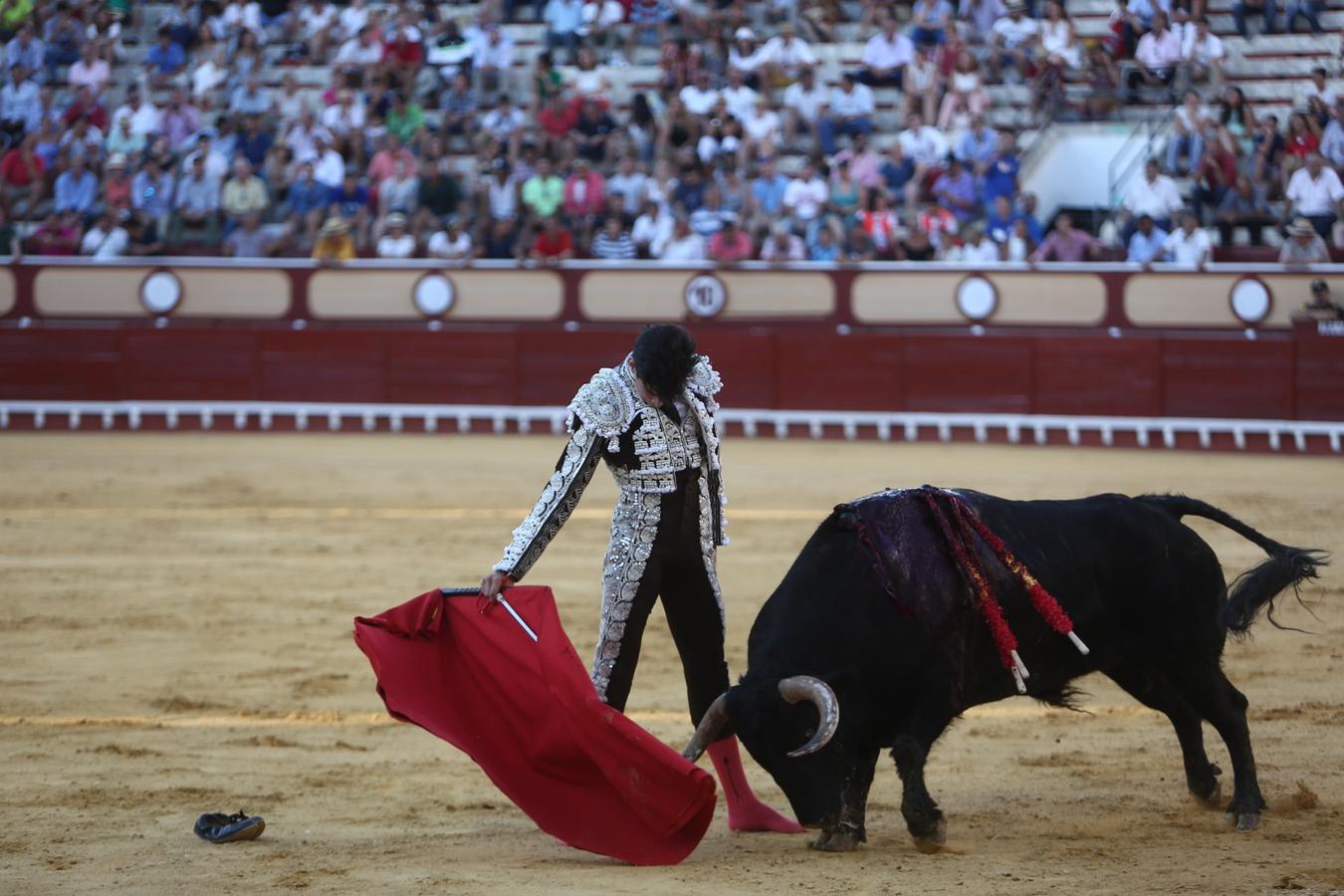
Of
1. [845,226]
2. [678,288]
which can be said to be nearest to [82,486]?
[678,288]

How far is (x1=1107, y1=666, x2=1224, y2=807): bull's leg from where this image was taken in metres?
4.68

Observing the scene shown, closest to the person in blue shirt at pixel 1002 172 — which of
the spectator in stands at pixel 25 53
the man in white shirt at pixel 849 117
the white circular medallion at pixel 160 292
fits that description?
the man in white shirt at pixel 849 117

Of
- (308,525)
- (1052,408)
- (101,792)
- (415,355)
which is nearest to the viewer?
(101,792)

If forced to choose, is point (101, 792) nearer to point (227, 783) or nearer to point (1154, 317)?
point (227, 783)

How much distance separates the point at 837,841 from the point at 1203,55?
1202 cm

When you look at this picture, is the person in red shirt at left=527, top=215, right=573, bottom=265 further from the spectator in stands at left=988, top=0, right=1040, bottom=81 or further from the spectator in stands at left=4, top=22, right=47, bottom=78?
the spectator in stands at left=4, top=22, right=47, bottom=78

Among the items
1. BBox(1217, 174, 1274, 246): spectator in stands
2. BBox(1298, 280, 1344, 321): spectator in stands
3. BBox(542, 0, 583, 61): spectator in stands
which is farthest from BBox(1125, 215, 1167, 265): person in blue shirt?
BBox(542, 0, 583, 61): spectator in stands

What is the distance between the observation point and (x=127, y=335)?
14.7 metres

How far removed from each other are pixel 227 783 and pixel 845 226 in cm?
1022

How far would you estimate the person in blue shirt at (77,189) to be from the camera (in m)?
15.7

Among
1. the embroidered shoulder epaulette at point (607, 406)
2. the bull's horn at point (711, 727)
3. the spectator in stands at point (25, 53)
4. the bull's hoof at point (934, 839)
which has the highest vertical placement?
the spectator in stands at point (25, 53)

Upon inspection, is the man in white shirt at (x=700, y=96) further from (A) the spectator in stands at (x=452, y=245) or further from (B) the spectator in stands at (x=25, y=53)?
(B) the spectator in stands at (x=25, y=53)

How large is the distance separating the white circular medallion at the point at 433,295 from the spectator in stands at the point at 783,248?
2.59 meters

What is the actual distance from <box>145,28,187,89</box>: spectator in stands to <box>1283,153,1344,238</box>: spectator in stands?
1026 centimetres
